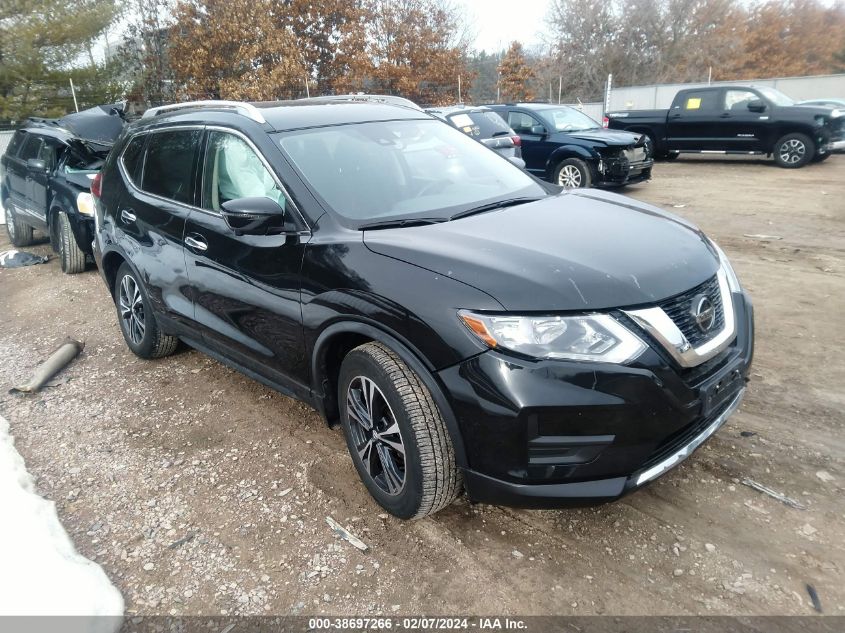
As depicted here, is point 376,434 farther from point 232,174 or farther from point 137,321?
point 137,321

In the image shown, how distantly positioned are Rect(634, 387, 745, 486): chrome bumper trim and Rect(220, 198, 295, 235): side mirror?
74.3 inches

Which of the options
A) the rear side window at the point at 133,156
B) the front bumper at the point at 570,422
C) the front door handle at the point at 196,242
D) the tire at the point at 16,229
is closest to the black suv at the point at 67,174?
the tire at the point at 16,229

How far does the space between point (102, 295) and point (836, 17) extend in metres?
48.5

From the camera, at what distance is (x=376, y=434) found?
281cm

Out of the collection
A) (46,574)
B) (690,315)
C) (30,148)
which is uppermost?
(30,148)

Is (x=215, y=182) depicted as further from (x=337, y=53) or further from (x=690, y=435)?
(x=337, y=53)

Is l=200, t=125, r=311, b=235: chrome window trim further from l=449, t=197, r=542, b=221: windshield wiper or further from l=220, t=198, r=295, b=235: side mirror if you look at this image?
l=449, t=197, r=542, b=221: windshield wiper

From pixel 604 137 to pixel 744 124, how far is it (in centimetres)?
489

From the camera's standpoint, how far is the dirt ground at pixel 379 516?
245 cm

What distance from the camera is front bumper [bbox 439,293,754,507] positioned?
2242mm

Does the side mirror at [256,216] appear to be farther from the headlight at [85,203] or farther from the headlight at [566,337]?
the headlight at [85,203]

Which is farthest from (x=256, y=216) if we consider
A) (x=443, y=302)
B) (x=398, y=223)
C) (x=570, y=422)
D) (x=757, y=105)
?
(x=757, y=105)

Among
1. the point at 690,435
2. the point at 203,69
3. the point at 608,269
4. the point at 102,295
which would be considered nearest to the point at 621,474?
the point at 690,435

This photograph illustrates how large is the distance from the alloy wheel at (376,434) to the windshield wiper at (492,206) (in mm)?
934
